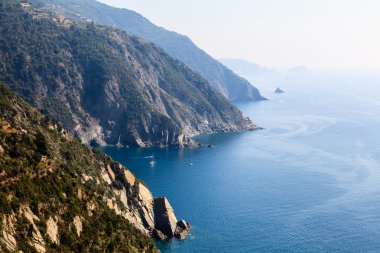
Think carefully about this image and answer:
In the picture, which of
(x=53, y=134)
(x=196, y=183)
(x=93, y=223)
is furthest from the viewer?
(x=196, y=183)

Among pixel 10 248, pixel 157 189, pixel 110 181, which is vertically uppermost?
pixel 10 248

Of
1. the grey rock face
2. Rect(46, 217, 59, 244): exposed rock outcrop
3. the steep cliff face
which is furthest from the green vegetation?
the grey rock face

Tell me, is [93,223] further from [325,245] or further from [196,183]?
[196,183]

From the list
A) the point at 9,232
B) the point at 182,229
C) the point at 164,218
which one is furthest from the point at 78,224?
the point at 182,229

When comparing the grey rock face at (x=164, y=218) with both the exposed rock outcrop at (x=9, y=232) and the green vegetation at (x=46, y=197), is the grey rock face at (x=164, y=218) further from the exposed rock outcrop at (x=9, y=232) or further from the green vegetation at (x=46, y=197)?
the exposed rock outcrop at (x=9, y=232)

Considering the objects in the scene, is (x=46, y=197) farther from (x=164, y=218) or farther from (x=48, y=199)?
(x=164, y=218)

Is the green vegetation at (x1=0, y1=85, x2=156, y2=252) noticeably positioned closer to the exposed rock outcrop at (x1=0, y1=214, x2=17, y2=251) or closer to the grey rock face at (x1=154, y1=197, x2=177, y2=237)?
the exposed rock outcrop at (x1=0, y1=214, x2=17, y2=251)

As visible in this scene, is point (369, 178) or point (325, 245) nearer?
point (325, 245)

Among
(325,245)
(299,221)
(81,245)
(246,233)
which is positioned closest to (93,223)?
(81,245)
